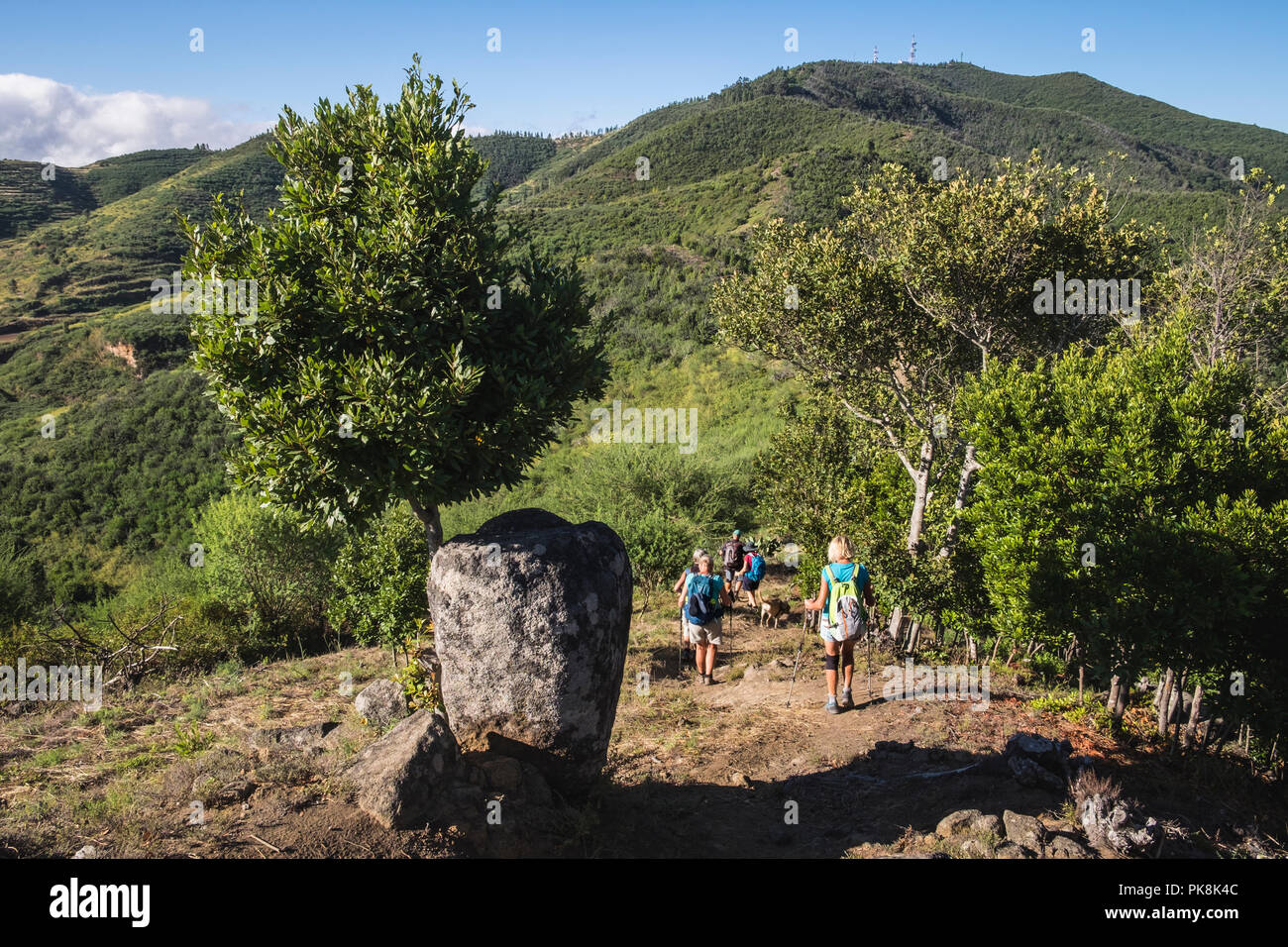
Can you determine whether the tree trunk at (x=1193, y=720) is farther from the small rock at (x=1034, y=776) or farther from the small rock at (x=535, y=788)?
the small rock at (x=535, y=788)

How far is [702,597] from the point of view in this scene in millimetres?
10922

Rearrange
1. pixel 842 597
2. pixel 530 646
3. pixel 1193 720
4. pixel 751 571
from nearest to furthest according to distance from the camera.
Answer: pixel 530 646, pixel 842 597, pixel 1193 720, pixel 751 571

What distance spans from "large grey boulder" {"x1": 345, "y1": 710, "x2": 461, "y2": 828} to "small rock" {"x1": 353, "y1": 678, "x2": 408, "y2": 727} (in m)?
3.11

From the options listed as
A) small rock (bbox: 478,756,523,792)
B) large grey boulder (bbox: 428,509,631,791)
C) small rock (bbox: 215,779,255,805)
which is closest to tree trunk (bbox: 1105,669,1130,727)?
large grey boulder (bbox: 428,509,631,791)

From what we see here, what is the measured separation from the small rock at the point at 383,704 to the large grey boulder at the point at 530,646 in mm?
2343

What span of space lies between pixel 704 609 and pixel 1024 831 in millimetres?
5581

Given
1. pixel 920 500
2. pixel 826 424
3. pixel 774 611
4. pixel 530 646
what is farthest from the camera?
pixel 826 424

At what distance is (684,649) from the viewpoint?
42.8ft

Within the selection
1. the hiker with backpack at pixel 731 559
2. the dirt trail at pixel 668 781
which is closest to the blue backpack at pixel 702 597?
the dirt trail at pixel 668 781

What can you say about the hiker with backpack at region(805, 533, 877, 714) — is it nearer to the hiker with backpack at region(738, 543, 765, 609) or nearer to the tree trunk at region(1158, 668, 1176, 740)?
the tree trunk at region(1158, 668, 1176, 740)

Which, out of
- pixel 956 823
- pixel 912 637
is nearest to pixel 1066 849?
pixel 956 823

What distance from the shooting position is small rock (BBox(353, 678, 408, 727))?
865 centimetres

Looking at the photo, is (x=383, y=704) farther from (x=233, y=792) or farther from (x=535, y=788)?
(x=535, y=788)

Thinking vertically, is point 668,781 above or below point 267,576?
below
